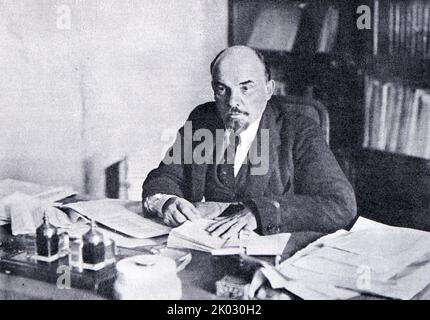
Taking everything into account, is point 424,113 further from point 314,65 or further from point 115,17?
point 115,17

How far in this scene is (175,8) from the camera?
2.64 m

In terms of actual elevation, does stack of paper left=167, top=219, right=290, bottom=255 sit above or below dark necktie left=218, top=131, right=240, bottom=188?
below

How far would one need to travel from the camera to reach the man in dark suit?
1.68 meters

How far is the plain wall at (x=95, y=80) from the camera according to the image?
87.4 inches

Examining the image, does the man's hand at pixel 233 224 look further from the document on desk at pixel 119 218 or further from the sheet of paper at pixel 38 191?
the sheet of paper at pixel 38 191

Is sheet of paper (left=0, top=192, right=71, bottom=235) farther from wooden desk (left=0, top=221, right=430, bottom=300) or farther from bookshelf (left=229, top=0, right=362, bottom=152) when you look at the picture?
bookshelf (left=229, top=0, right=362, bottom=152)

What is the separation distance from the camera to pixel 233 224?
1.48 m

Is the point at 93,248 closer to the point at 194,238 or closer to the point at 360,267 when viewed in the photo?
the point at 194,238

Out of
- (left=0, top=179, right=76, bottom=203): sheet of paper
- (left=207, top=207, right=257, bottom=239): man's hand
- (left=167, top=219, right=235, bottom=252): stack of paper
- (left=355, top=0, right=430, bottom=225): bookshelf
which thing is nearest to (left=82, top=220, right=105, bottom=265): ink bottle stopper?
(left=167, top=219, right=235, bottom=252): stack of paper

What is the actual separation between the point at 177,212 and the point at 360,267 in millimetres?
584

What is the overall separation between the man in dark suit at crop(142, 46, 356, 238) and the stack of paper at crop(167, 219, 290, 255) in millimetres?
178

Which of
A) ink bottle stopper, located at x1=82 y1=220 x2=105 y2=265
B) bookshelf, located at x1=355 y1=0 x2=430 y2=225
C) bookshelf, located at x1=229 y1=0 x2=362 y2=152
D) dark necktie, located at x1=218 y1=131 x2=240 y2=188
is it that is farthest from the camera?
bookshelf, located at x1=229 y1=0 x2=362 y2=152
